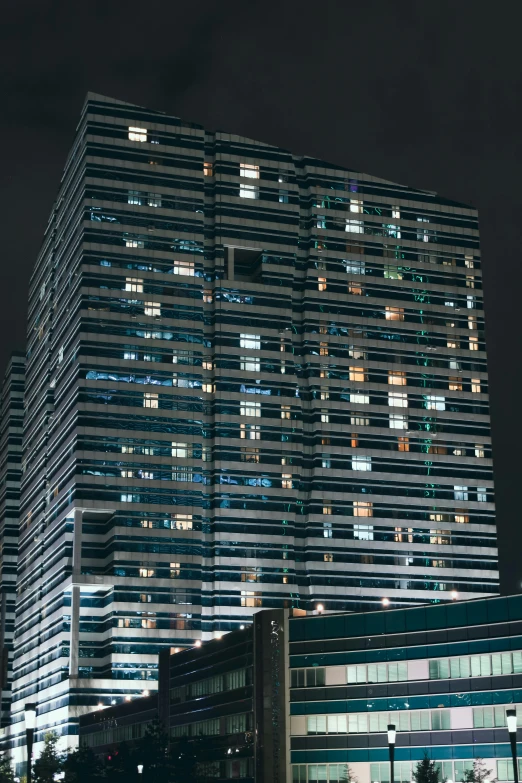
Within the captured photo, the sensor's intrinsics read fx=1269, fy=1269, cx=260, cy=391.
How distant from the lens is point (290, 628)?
13662 cm

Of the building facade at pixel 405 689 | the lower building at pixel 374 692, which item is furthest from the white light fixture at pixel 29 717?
the lower building at pixel 374 692

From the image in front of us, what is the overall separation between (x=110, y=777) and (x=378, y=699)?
46.9 meters

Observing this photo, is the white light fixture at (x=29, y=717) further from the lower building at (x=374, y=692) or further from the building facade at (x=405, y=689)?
the lower building at (x=374, y=692)

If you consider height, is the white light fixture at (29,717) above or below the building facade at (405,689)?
below

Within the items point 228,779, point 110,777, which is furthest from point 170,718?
point 228,779

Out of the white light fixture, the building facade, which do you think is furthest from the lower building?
the white light fixture

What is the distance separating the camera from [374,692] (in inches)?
5148

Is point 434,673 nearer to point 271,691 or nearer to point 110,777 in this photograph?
point 271,691

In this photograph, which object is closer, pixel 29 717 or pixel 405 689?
pixel 29 717

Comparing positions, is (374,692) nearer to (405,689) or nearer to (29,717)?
(405,689)

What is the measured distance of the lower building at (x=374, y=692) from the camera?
120812 millimetres

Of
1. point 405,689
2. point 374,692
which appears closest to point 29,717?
point 405,689

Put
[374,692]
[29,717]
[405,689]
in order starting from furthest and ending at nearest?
1. [374,692]
2. [405,689]
3. [29,717]

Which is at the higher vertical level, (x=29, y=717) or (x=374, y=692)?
(x=374, y=692)
